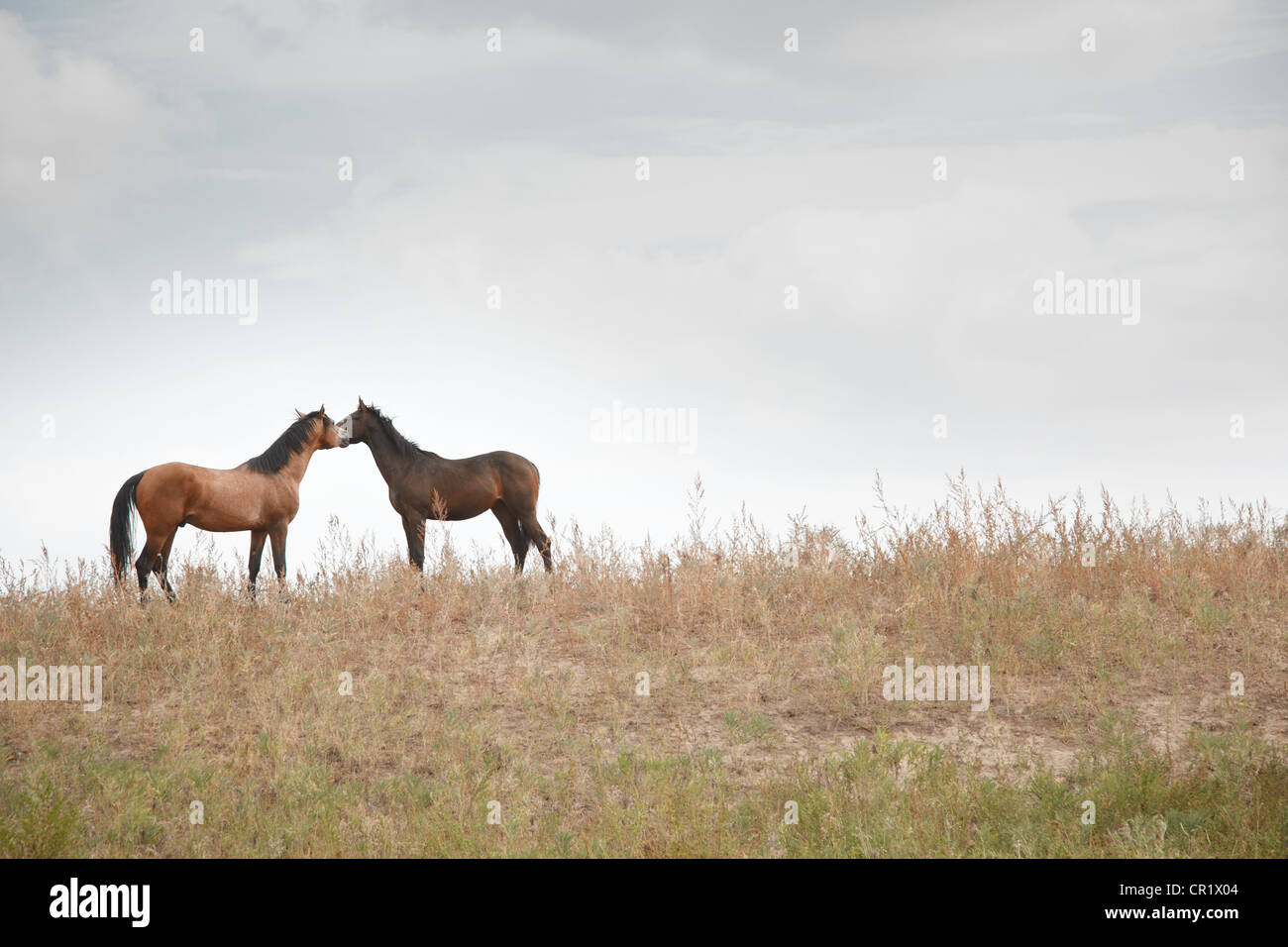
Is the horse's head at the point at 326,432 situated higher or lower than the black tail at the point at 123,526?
higher

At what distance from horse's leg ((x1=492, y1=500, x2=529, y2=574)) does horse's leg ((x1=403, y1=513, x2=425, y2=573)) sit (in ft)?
4.51

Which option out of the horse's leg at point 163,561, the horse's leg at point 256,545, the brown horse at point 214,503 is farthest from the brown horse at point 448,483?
the horse's leg at point 163,561

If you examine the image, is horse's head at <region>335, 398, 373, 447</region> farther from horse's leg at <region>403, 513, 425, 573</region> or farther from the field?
the field

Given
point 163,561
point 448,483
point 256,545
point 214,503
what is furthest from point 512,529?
point 163,561

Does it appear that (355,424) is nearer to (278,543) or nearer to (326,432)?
(326,432)

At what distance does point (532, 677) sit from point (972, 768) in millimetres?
4263

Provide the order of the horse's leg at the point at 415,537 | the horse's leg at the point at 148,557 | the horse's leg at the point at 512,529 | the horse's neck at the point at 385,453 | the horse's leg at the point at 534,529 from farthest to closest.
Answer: the horse's leg at the point at 512,529 → the horse's leg at the point at 534,529 → the horse's neck at the point at 385,453 → the horse's leg at the point at 415,537 → the horse's leg at the point at 148,557

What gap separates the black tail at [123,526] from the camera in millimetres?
13234

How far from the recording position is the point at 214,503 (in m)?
13.6

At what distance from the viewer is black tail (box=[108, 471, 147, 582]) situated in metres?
13.2

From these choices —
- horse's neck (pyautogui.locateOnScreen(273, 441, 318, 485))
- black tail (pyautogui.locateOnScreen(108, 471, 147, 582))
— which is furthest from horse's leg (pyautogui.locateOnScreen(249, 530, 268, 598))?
black tail (pyautogui.locateOnScreen(108, 471, 147, 582))

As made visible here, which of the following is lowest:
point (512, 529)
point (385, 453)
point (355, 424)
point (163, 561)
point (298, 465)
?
point (163, 561)

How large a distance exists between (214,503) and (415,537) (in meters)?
2.75

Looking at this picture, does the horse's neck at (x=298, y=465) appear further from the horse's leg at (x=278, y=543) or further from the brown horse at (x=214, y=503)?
the horse's leg at (x=278, y=543)
